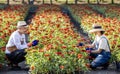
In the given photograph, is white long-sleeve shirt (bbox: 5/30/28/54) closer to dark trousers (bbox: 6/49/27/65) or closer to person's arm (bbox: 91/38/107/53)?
dark trousers (bbox: 6/49/27/65)

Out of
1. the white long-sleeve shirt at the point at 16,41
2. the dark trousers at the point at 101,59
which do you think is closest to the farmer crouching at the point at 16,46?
the white long-sleeve shirt at the point at 16,41

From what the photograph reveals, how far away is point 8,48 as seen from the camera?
35.1ft

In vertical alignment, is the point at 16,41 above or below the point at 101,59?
above

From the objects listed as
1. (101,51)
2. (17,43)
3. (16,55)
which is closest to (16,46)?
(17,43)

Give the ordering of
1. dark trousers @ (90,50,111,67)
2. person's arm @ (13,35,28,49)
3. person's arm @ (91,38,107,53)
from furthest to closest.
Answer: person's arm @ (13,35,28,49), dark trousers @ (90,50,111,67), person's arm @ (91,38,107,53)

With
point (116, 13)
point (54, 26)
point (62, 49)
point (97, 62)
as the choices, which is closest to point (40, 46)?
point (62, 49)

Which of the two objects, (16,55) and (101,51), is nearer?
(101,51)

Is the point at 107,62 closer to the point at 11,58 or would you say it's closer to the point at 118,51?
the point at 118,51

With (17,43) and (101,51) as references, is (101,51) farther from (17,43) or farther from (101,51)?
(17,43)

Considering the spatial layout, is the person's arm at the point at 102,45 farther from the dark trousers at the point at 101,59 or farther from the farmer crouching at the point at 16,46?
the farmer crouching at the point at 16,46

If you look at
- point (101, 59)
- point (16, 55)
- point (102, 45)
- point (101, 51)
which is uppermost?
point (102, 45)

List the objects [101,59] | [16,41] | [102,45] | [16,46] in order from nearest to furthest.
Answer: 1. [102,45]
2. [101,59]
3. [16,41]
4. [16,46]

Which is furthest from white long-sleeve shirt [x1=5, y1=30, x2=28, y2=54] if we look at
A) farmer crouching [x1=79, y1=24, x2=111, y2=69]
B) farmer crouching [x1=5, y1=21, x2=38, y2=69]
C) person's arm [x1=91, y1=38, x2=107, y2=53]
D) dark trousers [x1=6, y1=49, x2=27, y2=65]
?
person's arm [x1=91, y1=38, x2=107, y2=53]

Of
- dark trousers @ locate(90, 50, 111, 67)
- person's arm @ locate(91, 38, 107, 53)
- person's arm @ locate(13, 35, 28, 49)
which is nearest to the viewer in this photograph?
person's arm @ locate(91, 38, 107, 53)
